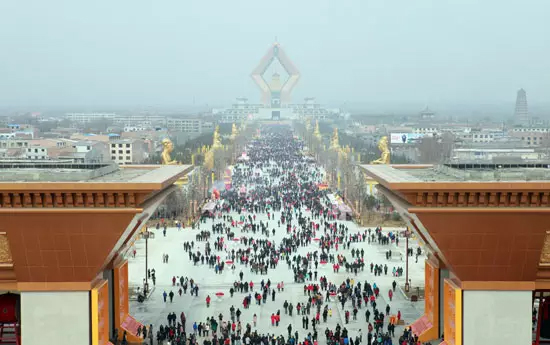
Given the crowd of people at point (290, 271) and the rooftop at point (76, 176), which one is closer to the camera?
the rooftop at point (76, 176)

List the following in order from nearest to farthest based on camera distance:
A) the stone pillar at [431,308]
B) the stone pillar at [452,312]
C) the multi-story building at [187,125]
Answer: the stone pillar at [452,312] → the stone pillar at [431,308] → the multi-story building at [187,125]

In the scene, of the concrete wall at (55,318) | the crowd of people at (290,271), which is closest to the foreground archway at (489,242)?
the crowd of people at (290,271)

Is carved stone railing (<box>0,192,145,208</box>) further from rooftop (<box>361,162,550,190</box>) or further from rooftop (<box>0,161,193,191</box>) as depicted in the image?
rooftop (<box>361,162,550,190</box>)

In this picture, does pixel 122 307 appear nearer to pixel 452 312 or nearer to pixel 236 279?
pixel 452 312

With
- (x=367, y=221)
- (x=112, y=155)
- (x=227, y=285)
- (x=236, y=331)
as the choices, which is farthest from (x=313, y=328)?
(x=112, y=155)

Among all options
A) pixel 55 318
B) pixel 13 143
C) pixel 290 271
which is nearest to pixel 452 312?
pixel 55 318

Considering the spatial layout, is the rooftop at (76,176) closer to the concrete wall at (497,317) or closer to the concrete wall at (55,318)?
the concrete wall at (55,318)
